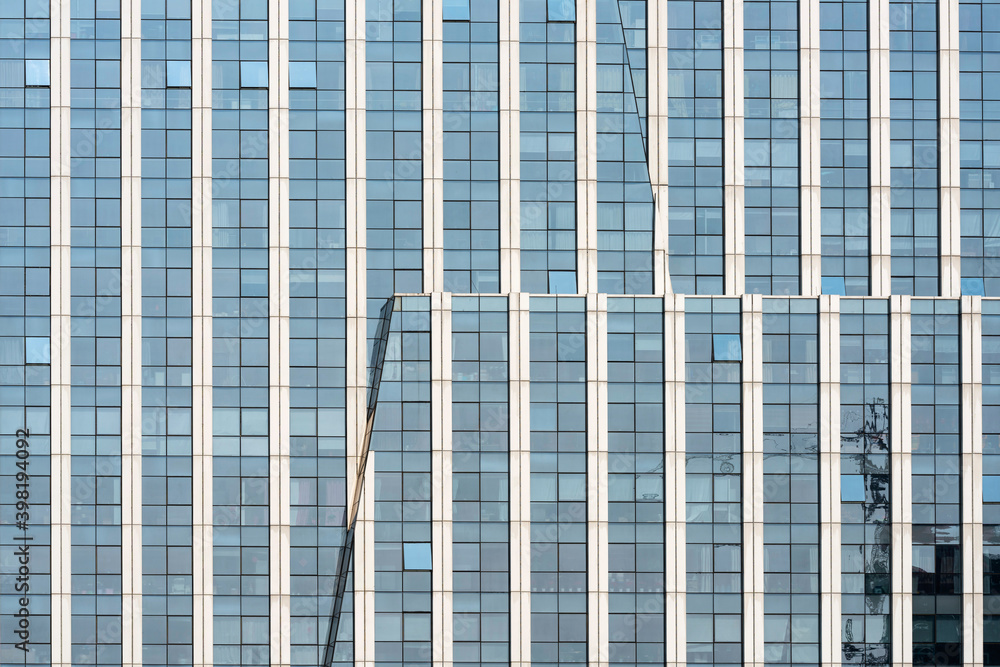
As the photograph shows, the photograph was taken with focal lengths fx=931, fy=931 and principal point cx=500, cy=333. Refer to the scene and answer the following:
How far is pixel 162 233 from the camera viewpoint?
3547 cm

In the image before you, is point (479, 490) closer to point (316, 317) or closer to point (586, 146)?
point (316, 317)

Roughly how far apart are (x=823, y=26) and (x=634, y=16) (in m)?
7.41

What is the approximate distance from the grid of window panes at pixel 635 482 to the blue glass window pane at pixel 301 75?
14.4 meters

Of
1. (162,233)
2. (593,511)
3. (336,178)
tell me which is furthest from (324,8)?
(593,511)

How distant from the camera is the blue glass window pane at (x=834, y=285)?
1415 inches

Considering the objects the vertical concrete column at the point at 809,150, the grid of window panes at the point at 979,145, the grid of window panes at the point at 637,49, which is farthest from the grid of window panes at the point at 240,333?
the grid of window panes at the point at 979,145

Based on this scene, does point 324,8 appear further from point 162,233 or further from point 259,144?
point 162,233

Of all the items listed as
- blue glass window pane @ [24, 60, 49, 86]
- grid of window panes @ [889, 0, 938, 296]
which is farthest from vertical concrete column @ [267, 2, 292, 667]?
grid of window panes @ [889, 0, 938, 296]

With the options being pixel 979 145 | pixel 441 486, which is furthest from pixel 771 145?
pixel 441 486

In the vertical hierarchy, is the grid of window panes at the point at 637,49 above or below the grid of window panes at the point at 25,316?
above

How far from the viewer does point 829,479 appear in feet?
113

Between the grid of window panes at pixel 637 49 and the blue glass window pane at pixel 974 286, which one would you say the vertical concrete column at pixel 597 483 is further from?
the blue glass window pane at pixel 974 286

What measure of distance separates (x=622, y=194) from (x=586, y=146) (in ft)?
7.58

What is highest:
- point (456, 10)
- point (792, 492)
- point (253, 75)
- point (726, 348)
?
point (456, 10)
